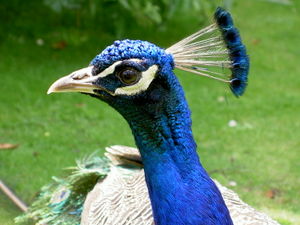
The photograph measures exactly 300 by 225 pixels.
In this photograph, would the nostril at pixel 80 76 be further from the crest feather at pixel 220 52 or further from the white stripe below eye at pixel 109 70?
the crest feather at pixel 220 52

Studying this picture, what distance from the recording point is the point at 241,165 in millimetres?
3232

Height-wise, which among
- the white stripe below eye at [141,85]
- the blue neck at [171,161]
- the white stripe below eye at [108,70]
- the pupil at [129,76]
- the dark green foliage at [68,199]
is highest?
the white stripe below eye at [108,70]

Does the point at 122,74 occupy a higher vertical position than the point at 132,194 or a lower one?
higher

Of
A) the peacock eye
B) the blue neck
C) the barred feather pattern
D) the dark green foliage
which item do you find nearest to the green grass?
the dark green foliage

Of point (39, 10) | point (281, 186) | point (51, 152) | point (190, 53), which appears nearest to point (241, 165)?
point (281, 186)

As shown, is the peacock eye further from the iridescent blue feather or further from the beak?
the iridescent blue feather

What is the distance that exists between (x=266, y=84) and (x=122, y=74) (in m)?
3.04

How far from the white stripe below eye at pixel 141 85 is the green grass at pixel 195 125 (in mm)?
1401

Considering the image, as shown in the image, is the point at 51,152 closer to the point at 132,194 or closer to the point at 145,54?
the point at 132,194

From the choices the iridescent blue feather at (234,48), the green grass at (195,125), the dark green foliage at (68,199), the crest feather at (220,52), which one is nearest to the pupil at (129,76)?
the crest feather at (220,52)

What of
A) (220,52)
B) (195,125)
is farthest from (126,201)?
(195,125)

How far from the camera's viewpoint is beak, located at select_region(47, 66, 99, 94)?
54.7 inches

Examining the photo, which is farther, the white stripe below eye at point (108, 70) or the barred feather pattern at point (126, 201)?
the barred feather pattern at point (126, 201)

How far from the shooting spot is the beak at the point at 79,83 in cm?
139
